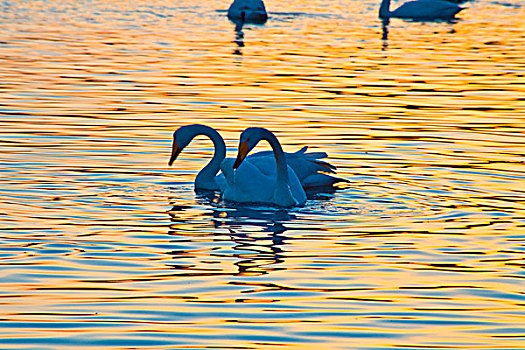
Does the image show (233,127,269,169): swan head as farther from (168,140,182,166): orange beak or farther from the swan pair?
(168,140,182,166): orange beak

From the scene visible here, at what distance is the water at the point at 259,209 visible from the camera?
751 centimetres

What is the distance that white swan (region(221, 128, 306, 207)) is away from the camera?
11391mm

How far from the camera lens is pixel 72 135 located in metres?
14.7

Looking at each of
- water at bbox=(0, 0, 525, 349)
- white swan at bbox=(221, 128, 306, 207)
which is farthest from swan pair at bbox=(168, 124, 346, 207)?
water at bbox=(0, 0, 525, 349)

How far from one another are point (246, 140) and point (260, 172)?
1.06m

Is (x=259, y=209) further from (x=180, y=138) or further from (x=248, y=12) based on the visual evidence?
(x=248, y=12)

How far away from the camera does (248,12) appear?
29.8m

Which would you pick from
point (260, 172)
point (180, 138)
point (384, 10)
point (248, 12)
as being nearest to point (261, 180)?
point (260, 172)

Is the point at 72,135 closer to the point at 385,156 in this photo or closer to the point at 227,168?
the point at 227,168

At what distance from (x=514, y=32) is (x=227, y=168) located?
18.4 m

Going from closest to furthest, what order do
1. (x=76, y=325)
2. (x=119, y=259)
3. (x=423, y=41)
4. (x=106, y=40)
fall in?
(x=76, y=325), (x=119, y=259), (x=106, y=40), (x=423, y=41)

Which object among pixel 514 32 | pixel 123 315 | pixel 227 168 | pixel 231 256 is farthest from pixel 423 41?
pixel 123 315

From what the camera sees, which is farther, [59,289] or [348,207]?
[348,207]

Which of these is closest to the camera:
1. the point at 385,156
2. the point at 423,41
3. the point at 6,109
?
the point at 385,156
